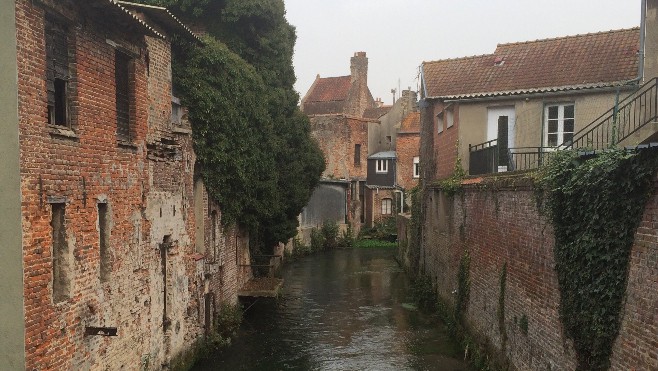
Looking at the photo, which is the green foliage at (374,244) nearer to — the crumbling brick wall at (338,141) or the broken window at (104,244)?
the crumbling brick wall at (338,141)

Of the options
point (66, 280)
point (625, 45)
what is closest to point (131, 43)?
point (66, 280)

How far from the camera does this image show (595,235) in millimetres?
7426

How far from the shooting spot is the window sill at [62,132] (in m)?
7.68

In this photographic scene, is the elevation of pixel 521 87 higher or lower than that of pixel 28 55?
higher

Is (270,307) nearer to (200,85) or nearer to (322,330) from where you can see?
(322,330)

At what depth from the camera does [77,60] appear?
8383 millimetres

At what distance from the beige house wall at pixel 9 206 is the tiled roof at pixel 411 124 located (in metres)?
40.0

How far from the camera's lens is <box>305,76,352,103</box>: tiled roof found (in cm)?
4897

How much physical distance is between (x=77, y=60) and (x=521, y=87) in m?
13.1

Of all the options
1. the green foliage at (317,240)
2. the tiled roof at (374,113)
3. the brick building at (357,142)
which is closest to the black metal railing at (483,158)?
the green foliage at (317,240)

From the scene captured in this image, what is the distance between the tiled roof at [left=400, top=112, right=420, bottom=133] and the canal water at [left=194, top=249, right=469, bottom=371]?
21137mm

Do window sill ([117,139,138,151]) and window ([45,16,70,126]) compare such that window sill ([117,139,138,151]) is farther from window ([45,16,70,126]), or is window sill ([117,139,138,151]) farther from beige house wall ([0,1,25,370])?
beige house wall ([0,1,25,370])

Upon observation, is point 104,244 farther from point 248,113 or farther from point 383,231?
point 383,231

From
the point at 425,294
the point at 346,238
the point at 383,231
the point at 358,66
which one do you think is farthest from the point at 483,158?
the point at 358,66
